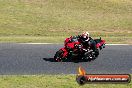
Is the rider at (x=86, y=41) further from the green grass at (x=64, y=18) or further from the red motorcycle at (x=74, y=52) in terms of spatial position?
the green grass at (x=64, y=18)

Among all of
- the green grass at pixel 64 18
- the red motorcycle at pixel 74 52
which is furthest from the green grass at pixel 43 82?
the green grass at pixel 64 18

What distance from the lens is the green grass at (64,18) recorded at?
31219 mm

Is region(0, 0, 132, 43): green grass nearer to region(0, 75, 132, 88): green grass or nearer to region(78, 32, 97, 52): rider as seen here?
region(78, 32, 97, 52): rider

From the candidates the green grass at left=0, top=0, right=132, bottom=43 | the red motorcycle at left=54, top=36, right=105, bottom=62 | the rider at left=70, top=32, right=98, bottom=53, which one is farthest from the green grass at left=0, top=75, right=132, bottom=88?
the green grass at left=0, top=0, right=132, bottom=43

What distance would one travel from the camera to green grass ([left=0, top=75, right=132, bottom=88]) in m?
13.7

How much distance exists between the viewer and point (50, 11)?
1479 inches


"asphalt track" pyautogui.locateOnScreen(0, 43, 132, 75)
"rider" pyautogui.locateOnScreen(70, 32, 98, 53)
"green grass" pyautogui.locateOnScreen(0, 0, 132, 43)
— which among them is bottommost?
"green grass" pyautogui.locateOnScreen(0, 0, 132, 43)

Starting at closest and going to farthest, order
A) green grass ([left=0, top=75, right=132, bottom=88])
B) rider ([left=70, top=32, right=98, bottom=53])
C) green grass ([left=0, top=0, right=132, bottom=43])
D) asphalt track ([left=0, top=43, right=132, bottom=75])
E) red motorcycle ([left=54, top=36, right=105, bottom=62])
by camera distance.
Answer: green grass ([left=0, top=75, right=132, bottom=88]), asphalt track ([left=0, top=43, right=132, bottom=75]), red motorcycle ([left=54, top=36, right=105, bottom=62]), rider ([left=70, top=32, right=98, bottom=53]), green grass ([left=0, top=0, right=132, bottom=43])

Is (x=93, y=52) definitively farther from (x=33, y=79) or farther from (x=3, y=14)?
(x=3, y=14)

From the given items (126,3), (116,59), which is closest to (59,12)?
(126,3)

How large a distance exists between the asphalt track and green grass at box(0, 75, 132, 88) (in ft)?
4.25

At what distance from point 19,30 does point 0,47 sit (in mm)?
9498

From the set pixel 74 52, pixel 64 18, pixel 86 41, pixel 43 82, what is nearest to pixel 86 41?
pixel 86 41

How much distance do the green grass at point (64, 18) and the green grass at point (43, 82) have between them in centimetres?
1374
